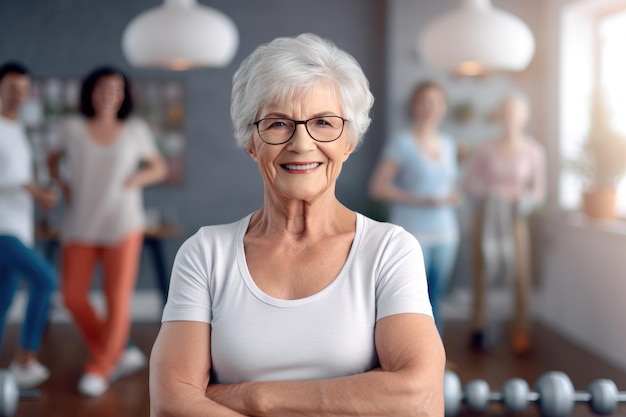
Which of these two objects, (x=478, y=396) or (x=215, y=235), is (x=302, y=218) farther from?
(x=478, y=396)

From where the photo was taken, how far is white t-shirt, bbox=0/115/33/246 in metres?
3.89

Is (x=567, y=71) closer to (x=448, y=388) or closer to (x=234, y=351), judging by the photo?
(x=448, y=388)

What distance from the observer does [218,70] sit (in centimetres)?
646

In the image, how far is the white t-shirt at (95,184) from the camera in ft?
13.8

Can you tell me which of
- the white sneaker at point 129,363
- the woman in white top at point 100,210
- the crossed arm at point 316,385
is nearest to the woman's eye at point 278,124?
the crossed arm at point 316,385

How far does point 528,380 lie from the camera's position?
442cm

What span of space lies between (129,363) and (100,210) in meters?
0.94

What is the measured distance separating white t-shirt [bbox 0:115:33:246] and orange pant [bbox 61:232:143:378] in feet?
0.97

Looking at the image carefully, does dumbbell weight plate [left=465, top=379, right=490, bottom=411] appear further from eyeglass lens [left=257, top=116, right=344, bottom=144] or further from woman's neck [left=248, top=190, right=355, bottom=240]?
eyeglass lens [left=257, top=116, right=344, bottom=144]

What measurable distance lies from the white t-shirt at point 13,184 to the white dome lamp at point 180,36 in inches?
32.7

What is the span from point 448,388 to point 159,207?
4.18 meters

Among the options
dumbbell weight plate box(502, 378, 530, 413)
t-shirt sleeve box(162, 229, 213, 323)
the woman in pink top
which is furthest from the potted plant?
t-shirt sleeve box(162, 229, 213, 323)

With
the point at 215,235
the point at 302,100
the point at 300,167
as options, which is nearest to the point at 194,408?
the point at 215,235

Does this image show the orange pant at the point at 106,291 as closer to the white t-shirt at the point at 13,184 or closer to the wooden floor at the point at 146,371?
the wooden floor at the point at 146,371
